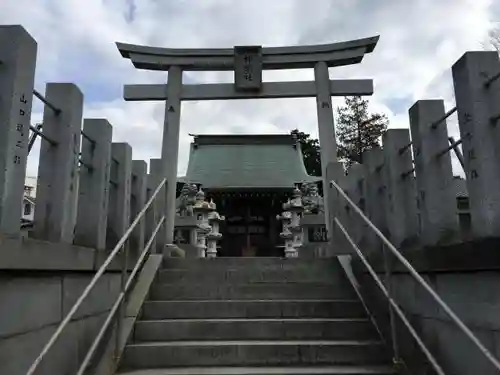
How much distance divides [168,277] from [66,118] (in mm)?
2208

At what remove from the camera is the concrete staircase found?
3.40 meters

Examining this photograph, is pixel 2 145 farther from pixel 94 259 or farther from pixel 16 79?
pixel 94 259

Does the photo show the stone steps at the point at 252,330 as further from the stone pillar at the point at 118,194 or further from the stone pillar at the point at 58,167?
the stone pillar at the point at 58,167

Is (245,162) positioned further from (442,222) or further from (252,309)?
(442,222)

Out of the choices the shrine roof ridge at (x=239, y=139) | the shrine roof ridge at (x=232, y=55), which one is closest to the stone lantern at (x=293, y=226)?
the shrine roof ridge at (x=232, y=55)

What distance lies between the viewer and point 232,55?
311 inches

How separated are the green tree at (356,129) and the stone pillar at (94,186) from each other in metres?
22.2

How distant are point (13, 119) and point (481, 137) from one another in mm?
2602

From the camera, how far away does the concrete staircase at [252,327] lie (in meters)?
3.40

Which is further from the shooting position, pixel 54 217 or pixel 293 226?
pixel 293 226

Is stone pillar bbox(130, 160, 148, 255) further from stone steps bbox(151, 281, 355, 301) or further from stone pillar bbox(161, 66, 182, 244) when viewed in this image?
stone pillar bbox(161, 66, 182, 244)

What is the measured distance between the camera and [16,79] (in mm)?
2342

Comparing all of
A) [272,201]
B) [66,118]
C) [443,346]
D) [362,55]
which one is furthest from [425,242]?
[272,201]

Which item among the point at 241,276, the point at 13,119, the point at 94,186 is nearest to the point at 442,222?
the point at 241,276
